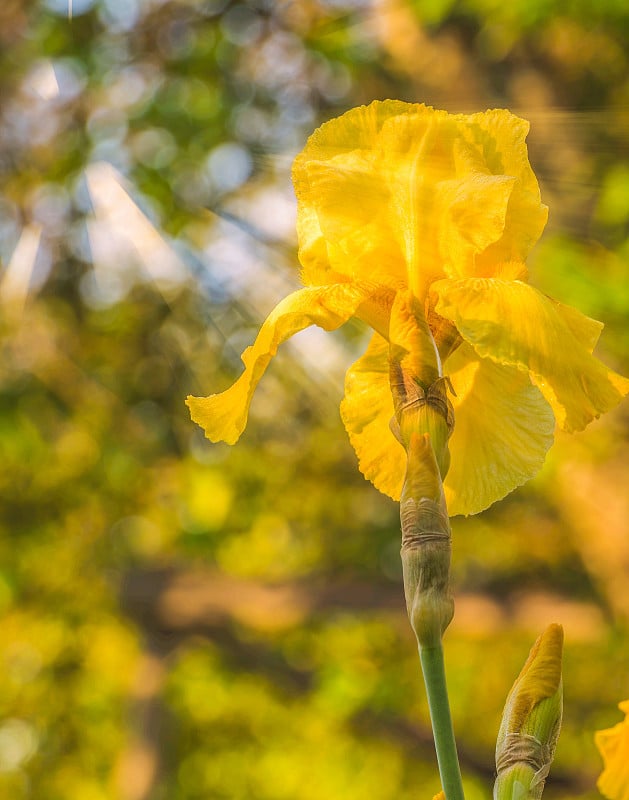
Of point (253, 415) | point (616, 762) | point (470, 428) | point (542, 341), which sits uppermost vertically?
point (542, 341)

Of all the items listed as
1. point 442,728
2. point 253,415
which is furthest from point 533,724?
Result: point 253,415

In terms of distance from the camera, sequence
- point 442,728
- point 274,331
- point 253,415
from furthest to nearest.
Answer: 1. point 253,415
2. point 274,331
3. point 442,728

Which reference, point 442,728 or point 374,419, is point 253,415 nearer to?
point 374,419

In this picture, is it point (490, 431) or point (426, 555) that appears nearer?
point (426, 555)

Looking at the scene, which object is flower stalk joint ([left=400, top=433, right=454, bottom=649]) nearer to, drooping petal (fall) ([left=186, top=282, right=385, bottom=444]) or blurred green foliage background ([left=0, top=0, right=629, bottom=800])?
drooping petal (fall) ([left=186, top=282, right=385, bottom=444])

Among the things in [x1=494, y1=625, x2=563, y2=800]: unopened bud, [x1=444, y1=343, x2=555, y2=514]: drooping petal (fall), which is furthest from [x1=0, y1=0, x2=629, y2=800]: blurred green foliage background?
[x1=494, y1=625, x2=563, y2=800]: unopened bud

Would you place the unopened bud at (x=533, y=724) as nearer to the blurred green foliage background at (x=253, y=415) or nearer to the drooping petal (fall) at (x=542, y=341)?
the drooping petal (fall) at (x=542, y=341)

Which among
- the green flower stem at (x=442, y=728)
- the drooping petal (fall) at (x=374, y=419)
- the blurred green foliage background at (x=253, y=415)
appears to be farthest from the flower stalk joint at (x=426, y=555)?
the blurred green foliage background at (x=253, y=415)

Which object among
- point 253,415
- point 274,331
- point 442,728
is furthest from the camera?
point 253,415
